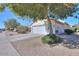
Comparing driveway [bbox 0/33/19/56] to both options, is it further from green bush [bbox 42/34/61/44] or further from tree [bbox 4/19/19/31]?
green bush [bbox 42/34/61/44]

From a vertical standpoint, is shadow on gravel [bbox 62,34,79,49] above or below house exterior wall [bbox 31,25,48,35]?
below

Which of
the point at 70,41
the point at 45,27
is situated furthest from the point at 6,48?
the point at 70,41

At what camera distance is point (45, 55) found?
5215 millimetres

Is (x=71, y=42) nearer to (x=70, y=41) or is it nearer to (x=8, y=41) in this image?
(x=70, y=41)

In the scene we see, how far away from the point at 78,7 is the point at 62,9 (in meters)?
0.22

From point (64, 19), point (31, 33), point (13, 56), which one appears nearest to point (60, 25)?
point (64, 19)

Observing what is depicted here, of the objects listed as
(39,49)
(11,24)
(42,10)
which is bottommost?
(39,49)

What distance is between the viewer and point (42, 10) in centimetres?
527

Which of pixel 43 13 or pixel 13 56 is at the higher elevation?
pixel 43 13

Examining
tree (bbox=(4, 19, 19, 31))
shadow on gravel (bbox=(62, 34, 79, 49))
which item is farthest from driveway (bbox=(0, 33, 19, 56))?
shadow on gravel (bbox=(62, 34, 79, 49))

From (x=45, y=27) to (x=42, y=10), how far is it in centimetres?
24

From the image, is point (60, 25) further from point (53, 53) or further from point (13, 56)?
point (13, 56)

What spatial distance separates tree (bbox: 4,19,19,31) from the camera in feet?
17.2

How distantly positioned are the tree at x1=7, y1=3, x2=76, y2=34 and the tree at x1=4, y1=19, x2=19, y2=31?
134 millimetres
